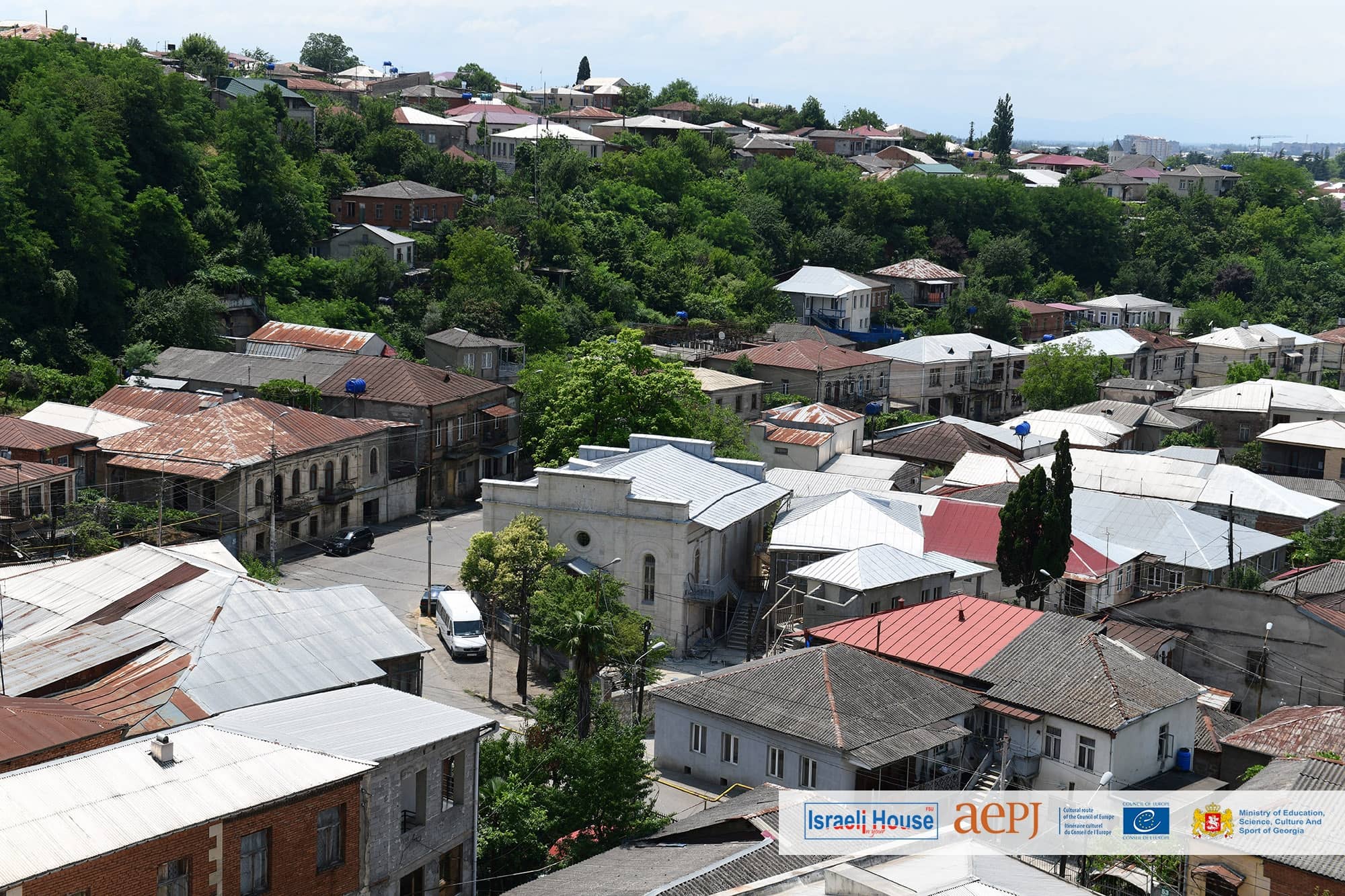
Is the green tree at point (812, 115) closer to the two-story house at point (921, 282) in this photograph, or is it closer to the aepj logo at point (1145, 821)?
the two-story house at point (921, 282)

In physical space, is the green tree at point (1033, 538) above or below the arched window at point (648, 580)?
above

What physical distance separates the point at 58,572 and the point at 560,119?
82863 millimetres

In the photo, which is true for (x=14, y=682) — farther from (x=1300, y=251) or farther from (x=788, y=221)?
(x=1300, y=251)

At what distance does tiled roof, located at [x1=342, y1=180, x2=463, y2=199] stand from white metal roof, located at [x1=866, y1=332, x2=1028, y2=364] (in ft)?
76.9

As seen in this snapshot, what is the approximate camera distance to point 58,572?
25.9 meters

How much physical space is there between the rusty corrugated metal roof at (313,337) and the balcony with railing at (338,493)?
11011mm

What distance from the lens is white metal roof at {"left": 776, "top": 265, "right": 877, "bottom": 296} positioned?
76938mm

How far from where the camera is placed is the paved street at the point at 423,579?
30483 millimetres

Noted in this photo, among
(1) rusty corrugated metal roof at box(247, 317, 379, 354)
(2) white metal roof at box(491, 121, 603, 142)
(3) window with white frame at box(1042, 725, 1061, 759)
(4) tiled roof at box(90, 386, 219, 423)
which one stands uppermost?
(2) white metal roof at box(491, 121, 603, 142)

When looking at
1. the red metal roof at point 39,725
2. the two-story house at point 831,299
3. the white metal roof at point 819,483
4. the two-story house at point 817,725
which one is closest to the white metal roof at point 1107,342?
the two-story house at point 831,299

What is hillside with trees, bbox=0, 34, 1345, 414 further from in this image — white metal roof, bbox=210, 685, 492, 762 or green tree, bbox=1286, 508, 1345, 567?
white metal roof, bbox=210, 685, 492, 762

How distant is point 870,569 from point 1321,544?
18.2m

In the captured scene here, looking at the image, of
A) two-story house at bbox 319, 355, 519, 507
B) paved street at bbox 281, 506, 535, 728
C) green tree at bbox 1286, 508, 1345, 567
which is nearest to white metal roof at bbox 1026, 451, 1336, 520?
green tree at bbox 1286, 508, 1345, 567

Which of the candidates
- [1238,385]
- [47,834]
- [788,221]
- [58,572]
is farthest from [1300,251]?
[47,834]
